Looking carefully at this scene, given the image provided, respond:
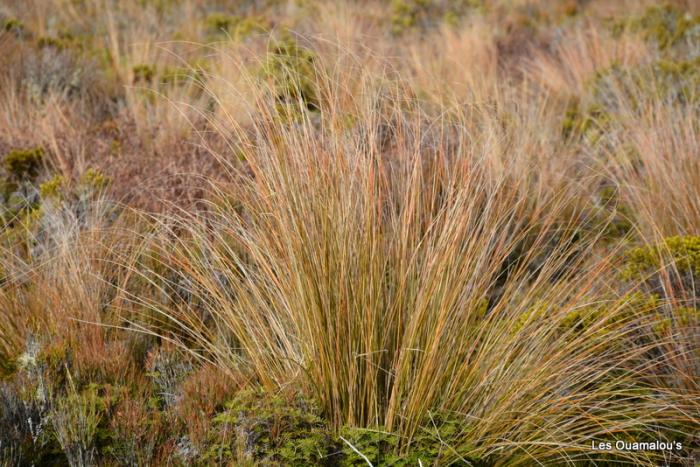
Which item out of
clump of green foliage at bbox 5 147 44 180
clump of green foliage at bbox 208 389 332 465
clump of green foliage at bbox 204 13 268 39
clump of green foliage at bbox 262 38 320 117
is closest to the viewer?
clump of green foliage at bbox 208 389 332 465

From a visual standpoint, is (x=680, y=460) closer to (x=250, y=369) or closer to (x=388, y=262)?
(x=388, y=262)

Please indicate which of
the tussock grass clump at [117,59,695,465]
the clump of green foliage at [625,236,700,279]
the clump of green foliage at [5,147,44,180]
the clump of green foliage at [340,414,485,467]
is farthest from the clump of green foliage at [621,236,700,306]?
the clump of green foliage at [5,147,44,180]

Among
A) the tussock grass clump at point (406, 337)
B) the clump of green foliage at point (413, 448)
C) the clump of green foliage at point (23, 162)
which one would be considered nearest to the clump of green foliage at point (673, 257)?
the tussock grass clump at point (406, 337)

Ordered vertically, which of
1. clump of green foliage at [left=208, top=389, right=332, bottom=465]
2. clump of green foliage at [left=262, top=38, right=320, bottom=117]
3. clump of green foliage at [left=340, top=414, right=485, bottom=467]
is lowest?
clump of green foliage at [left=340, top=414, right=485, bottom=467]

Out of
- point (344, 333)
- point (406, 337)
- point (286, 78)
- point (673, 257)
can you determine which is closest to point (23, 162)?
point (286, 78)

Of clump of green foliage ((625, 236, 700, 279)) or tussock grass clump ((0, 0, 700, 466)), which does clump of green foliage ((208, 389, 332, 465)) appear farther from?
clump of green foliage ((625, 236, 700, 279))

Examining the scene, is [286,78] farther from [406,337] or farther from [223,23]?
[223,23]

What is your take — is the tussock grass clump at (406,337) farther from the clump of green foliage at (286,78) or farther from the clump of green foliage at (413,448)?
the clump of green foliage at (286,78)

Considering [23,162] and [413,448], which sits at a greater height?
[23,162]

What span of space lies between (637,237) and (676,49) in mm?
4621

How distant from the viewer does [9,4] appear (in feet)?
27.1

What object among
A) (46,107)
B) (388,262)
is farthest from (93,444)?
(46,107)

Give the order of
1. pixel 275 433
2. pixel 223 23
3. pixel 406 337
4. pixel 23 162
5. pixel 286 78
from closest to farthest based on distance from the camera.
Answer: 1. pixel 275 433
2. pixel 406 337
3. pixel 286 78
4. pixel 23 162
5. pixel 223 23

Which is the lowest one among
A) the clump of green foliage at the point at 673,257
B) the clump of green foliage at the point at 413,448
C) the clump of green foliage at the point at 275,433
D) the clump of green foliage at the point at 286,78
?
the clump of green foliage at the point at 413,448
